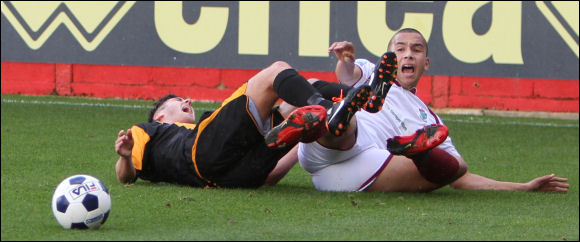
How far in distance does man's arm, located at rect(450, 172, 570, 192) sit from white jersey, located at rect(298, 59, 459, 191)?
41cm

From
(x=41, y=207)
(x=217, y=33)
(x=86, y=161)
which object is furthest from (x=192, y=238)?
(x=217, y=33)

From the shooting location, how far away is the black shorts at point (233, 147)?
16.0 ft

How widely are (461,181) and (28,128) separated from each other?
3930mm

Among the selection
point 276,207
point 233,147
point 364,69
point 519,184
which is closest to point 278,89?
point 233,147

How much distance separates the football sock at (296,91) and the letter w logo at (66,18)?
675 cm

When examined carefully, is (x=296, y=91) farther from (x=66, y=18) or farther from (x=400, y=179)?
(x=66, y=18)

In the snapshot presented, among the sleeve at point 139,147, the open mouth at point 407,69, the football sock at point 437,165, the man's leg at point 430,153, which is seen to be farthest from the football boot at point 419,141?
the sleeve at point 139,147

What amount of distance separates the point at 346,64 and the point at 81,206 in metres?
1.94

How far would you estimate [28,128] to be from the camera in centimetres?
813

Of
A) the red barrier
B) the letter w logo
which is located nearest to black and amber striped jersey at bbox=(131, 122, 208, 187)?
the red barrier

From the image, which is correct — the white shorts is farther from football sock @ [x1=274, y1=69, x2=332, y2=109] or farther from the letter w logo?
the letter w logo

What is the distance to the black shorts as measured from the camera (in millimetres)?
4887

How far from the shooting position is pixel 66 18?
11.3m

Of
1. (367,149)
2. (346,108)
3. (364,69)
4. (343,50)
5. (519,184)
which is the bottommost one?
(519,184)
